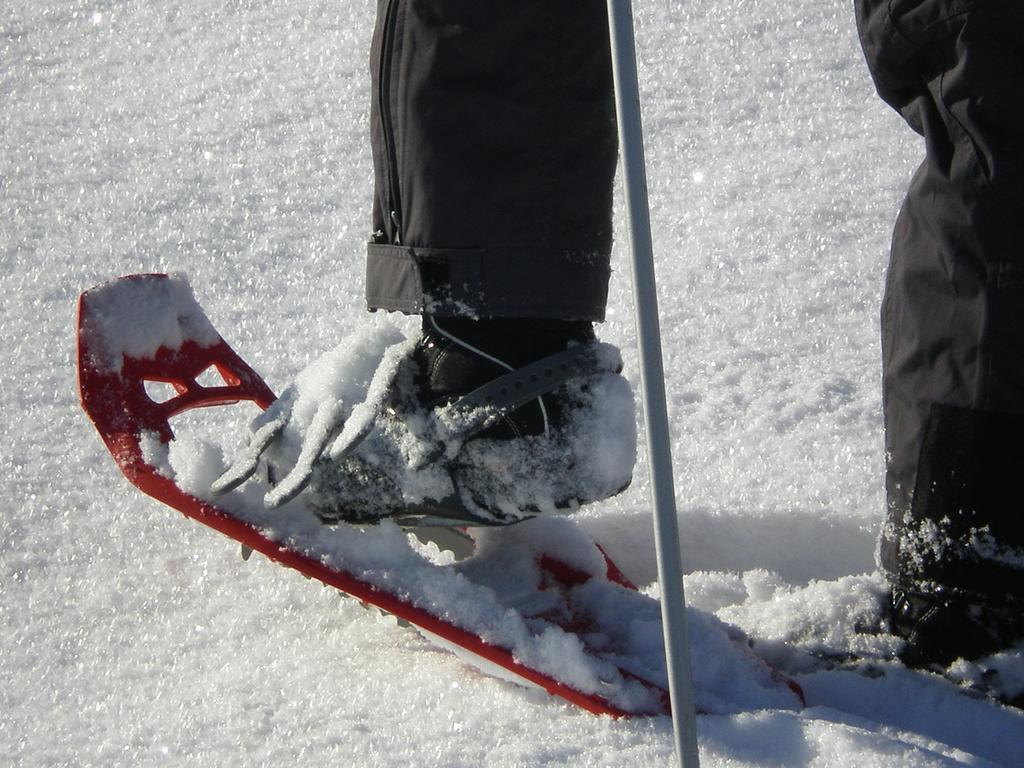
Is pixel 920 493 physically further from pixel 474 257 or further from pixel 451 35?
pixel 451 35

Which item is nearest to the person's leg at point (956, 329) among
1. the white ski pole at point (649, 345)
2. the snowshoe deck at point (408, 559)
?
the snowshoe deck at point (408, 559)

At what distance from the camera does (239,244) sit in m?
2.13

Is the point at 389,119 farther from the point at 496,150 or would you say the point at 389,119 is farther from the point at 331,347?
→ the point at 331,347

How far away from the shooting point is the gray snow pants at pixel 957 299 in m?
1.06

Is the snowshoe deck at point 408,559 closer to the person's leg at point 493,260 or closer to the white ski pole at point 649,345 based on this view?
the person's leg at point 493,260

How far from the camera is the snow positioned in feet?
3.54

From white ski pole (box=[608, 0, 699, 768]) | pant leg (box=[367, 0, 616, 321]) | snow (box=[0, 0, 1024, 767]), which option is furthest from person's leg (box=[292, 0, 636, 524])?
white ski pole (box=[608, 0, 699, 768])

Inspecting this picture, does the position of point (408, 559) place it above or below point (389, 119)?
below

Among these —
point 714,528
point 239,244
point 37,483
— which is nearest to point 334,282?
point 239,244

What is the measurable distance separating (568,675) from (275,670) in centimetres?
31

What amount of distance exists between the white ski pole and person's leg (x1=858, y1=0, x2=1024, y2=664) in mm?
422

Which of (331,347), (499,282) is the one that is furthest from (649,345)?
(331,347)

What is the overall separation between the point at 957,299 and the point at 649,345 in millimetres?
456

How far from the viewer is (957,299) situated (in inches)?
43.8
